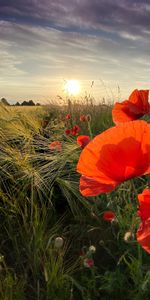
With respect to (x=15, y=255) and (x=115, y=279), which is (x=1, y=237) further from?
(x=115, y=279)

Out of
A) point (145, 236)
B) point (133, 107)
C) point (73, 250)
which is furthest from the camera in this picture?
point (73, 250)

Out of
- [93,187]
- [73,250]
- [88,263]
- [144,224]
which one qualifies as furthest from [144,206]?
[73,250]

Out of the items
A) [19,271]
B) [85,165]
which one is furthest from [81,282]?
[85,165]

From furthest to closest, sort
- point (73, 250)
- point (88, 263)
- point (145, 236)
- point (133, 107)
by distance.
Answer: point (73, 250) < point (88, 263) < point (133, 107) < point (145, 236)

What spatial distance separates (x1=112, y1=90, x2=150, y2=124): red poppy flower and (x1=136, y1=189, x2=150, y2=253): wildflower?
722mm

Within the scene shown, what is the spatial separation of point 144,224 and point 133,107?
2.59 feet

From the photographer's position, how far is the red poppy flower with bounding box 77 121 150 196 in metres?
0.69

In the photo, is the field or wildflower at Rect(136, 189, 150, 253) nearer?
wildflower at Rect(136, 189, 150, 253)

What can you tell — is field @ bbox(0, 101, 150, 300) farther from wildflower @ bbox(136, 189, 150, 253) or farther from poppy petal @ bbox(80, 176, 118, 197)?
wildflower @ bbox(136, 189, 150, 253)

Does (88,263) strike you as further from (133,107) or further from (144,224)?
(144,224)

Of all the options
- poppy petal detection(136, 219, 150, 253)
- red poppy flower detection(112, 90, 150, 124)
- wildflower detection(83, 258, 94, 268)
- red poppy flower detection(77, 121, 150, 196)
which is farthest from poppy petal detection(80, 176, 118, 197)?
wildflower detection(83, 258, 94, 268)

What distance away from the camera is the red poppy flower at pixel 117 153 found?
2.26 ft

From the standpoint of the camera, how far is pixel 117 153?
27.8 inches

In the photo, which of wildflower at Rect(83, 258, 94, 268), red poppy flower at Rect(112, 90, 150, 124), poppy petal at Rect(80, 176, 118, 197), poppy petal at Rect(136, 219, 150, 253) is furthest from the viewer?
wildflower at Rect(83, 258, 94, 268)
